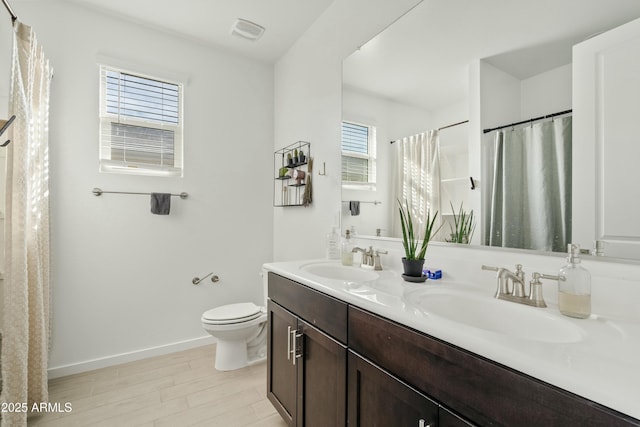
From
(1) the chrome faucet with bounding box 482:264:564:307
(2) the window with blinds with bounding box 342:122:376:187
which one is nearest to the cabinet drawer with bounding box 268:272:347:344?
(1) the chrome faucet with bounding box 482:264:564:307

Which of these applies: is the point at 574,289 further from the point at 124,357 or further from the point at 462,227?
the point at 124,357

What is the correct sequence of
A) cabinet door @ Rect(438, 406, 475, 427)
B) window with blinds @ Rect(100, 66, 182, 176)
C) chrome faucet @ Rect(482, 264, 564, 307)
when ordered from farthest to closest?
1. window with blinds @ Rect(100, 66, 182, 176)
2. chrome faucet @ Rect(482, 264, 564, 307)
3. cabinet door @ Rect(438, 406, 475, 427)

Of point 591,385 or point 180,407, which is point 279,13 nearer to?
point 591,385

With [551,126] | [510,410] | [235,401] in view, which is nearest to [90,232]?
[235,401]

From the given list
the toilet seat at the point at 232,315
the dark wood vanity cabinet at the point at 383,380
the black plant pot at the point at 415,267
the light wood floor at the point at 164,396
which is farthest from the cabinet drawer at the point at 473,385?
the toilet seat at the point at 232,315

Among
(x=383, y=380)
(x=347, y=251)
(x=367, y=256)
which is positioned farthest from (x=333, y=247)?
(x=383, y=380)

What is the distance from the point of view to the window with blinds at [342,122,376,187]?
1828 mm

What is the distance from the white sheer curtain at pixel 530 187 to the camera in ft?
3.30

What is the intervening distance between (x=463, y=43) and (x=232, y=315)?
218cm

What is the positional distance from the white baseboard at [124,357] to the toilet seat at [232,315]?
1.91ft

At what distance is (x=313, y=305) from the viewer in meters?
1.29

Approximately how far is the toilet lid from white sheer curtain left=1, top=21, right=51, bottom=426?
3.02 ft

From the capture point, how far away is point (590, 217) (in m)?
0.94

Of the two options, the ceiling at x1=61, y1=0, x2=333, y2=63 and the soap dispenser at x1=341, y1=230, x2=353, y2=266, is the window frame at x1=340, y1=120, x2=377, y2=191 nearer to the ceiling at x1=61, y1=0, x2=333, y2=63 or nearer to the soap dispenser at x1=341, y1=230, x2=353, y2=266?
the soap dispenser at x1=341, y1=230, x2=353, y2=266
